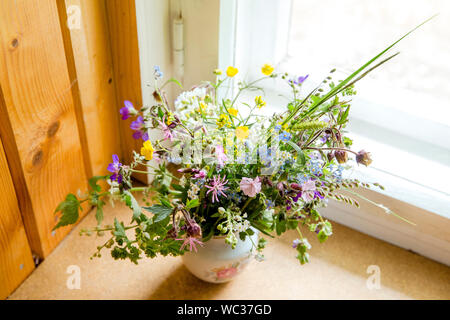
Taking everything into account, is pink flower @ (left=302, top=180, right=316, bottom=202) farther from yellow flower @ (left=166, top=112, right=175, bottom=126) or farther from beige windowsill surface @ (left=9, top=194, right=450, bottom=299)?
beige windowsill surface @ (left=9, top=194, right=450, bottom=299)

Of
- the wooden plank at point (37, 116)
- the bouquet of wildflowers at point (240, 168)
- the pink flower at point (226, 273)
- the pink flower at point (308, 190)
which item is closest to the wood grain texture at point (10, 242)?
the wooden plank at point (37, 116)

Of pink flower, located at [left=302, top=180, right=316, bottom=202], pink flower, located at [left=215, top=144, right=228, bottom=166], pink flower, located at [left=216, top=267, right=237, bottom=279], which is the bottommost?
pink flower, located at [left=216, top=267, right=237, bottom=279]

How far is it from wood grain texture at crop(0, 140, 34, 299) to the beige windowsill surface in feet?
0.09

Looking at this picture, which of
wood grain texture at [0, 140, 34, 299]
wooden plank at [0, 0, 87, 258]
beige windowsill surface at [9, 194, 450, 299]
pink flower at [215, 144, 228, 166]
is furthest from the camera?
beige windowsill surface at [9, 194, 450, 299]

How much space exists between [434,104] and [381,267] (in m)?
0.39

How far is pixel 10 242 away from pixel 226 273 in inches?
17.4

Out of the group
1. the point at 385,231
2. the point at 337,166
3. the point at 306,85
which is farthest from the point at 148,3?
the point at 385,231

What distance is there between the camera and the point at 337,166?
749mm

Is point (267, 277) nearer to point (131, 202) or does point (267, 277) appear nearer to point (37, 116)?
point (131, 202)

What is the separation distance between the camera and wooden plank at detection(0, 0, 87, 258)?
0.78 meters

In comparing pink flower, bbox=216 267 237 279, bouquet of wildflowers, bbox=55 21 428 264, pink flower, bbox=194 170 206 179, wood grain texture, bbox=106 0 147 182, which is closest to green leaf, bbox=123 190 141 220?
bouquet of wildflowers, bbox=55 21 428 264

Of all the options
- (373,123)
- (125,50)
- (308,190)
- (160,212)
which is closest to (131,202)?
(160,212)

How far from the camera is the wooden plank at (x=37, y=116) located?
0.78 metres
